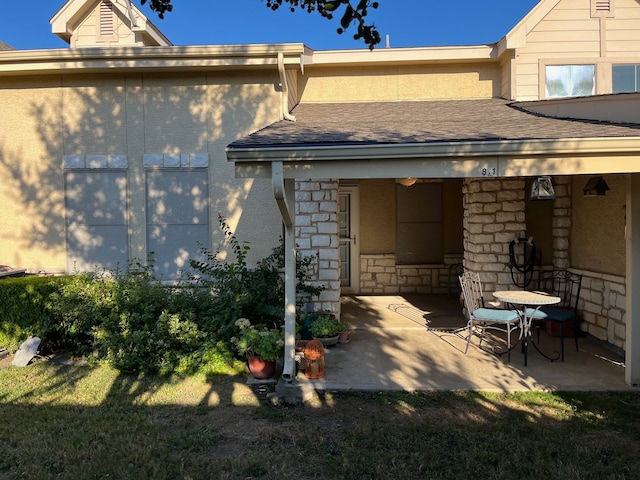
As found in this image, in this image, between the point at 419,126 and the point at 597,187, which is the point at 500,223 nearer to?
the point at 597,187

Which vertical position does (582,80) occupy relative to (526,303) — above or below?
above

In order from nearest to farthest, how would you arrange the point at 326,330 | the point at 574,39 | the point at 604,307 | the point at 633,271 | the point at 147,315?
the point at 633,271, the point at 147,315, the point at 326,330, the point at 604,307, the point at 574,39

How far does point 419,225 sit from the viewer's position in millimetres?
10266

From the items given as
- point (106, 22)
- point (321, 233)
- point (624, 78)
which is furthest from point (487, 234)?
point (106, 22)

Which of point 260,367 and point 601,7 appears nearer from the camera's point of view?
point 260,367

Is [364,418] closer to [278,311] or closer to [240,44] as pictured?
[278,311]

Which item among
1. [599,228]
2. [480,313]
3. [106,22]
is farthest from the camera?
[106,22]

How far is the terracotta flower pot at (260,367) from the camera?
16.7ft

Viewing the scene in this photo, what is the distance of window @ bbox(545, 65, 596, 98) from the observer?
7.55m

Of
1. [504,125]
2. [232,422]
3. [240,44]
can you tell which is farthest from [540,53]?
[232,422]

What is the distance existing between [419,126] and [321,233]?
2190mm

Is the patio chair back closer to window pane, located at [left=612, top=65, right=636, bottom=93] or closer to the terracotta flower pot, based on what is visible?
window pane, located at [left=612, top=65, right=636, bottom=93]

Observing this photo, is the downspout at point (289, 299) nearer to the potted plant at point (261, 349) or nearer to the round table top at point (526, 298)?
the potted plant at point (261, 349)

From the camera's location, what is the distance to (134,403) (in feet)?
15.0
